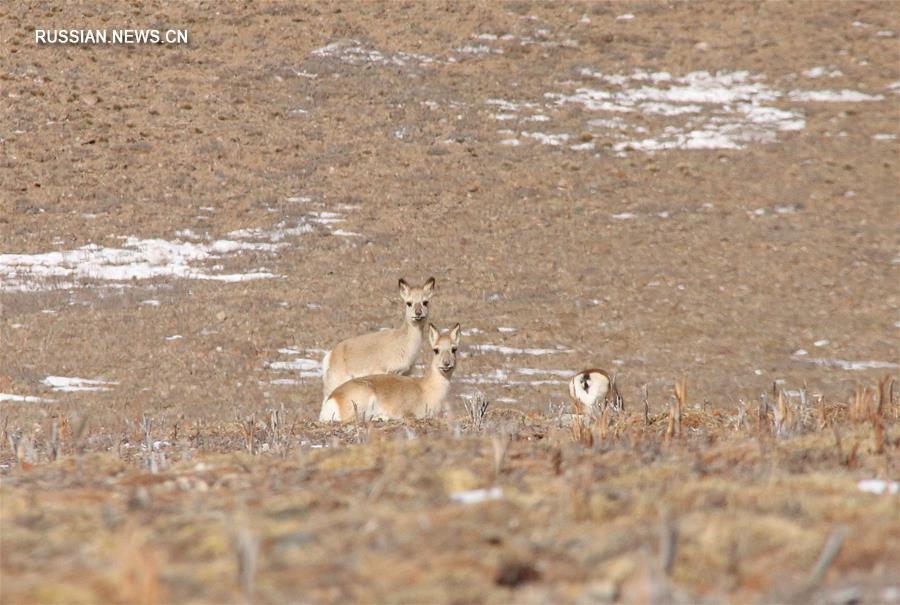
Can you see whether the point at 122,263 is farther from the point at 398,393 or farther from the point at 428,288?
the point at 398,393

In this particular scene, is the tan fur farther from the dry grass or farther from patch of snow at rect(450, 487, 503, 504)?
patch of snow at rect(450, 487, 503, 504)

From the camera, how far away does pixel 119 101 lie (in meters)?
35.4

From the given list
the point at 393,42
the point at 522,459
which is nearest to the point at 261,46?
→ the point at 393,42

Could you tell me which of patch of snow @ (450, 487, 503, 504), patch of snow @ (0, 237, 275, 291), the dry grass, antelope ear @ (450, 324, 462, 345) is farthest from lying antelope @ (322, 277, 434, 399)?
patch of snow @ (450, 487, 503, 504)

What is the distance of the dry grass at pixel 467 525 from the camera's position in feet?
13.2

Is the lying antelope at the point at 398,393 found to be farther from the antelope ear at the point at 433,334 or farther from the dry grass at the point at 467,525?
the dry grass at the point at 467,525

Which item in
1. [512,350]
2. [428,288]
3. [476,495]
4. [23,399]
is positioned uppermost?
[428,288]

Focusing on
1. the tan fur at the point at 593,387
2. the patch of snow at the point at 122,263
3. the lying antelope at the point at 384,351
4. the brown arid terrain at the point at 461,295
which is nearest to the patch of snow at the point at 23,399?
the brown arid terrain at the point at 461,295

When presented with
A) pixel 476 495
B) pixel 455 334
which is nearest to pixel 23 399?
pixel 455 334

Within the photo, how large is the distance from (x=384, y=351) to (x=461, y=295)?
6272mm

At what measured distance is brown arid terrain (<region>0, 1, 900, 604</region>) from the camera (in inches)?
179

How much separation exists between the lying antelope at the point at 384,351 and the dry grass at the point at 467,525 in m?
10.1

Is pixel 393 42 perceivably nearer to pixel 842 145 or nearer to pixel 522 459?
pixel 842 145

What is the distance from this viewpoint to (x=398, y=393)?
14.8 meters
